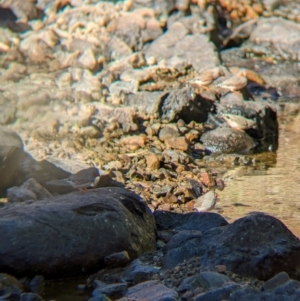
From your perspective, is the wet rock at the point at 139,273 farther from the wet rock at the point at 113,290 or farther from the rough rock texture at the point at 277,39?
the rough rock texture at the point at 277,39

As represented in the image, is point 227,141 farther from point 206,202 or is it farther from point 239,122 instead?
point 206,202

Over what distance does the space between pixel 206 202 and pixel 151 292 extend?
227cm

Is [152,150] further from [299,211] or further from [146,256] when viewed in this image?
[146,256]

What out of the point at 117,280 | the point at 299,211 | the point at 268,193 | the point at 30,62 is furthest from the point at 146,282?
the point at 30,62

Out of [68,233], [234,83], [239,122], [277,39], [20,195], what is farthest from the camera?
[277,39]

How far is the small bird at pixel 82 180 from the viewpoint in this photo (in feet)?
20.1

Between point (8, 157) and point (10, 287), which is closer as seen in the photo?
point (10, 287)

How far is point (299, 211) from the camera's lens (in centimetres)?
623

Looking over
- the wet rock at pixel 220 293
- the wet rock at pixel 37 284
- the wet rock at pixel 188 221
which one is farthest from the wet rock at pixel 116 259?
the wet rock at pixel 220 293

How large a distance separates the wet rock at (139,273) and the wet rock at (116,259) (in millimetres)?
77

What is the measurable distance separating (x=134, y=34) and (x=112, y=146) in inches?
161

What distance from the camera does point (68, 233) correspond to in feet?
15.6

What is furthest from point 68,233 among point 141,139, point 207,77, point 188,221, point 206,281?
point 207,77

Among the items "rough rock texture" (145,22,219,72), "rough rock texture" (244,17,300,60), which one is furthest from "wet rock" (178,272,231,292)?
"rough rock texture" (244,17,300,60)
